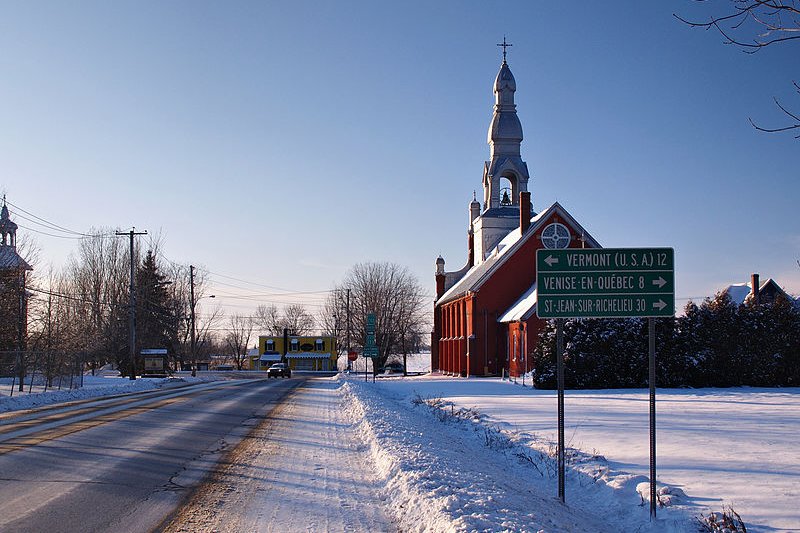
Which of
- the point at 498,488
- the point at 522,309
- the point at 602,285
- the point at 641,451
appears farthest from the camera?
the point at 522,309

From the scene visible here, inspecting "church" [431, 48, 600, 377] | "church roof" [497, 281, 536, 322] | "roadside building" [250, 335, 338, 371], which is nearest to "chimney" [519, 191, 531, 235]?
"church" [431, 48, 600, 377]

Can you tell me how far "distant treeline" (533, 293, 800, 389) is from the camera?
30.4 m

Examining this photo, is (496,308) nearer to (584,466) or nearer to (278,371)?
(278,371)

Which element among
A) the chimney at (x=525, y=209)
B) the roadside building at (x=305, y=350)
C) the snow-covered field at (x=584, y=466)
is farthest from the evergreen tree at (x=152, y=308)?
the snow-covered field at (x=584, y=466)

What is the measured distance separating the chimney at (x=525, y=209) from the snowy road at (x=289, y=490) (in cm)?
3368

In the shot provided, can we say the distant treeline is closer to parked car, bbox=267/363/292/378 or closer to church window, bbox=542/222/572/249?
church window, bbox=542/222/572/249

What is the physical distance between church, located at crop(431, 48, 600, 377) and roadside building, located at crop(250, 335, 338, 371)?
32.8 meters

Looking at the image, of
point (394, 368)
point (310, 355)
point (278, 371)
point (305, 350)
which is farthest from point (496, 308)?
point (305, 350)

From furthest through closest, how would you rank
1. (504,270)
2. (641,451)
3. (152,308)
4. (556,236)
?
(152,308) → (504,270) → (556,236) → (641,451)

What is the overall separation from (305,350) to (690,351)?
6835 cm

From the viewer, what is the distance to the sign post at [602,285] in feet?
28.0

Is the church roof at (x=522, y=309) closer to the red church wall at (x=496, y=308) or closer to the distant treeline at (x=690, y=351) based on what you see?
the red church wall at (x=496, y=308)

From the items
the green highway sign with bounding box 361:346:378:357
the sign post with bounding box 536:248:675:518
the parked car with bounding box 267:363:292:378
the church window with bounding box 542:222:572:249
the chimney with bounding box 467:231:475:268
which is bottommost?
the parked car with bounding box 267:363:292:378

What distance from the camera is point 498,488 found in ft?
27.3
